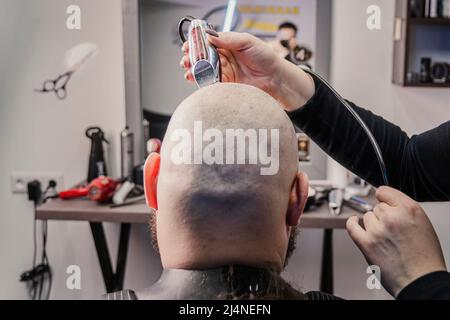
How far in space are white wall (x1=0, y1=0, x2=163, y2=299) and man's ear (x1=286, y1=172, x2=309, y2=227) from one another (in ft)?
4.63

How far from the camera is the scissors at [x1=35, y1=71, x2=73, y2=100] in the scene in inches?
81.0

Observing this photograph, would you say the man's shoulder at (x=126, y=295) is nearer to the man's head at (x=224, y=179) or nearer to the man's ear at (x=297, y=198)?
the man's head at (x=224, y=179)

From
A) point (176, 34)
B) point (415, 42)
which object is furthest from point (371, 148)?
point (176, 34)

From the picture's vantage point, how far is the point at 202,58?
0.83 metres

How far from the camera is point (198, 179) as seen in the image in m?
0.70

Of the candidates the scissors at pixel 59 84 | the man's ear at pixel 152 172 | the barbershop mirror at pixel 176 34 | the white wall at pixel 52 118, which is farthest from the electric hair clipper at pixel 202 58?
the scissors at pixel 59 84

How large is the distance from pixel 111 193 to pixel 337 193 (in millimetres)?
832

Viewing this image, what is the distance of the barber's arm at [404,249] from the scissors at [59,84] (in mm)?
1643

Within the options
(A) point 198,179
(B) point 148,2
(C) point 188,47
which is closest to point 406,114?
(B) point 148,2

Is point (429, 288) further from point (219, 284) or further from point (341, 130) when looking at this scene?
point (341, 130)

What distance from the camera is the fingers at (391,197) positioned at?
2.36ft

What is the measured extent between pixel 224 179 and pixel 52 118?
5.19 ft

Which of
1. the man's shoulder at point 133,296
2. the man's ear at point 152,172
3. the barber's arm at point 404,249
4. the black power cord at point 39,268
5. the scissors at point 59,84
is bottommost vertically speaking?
the black power cord at point 39,268

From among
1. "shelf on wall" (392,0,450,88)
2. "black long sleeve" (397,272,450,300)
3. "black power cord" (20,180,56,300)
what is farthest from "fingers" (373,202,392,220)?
"black power cord" (20,180,56,300)
